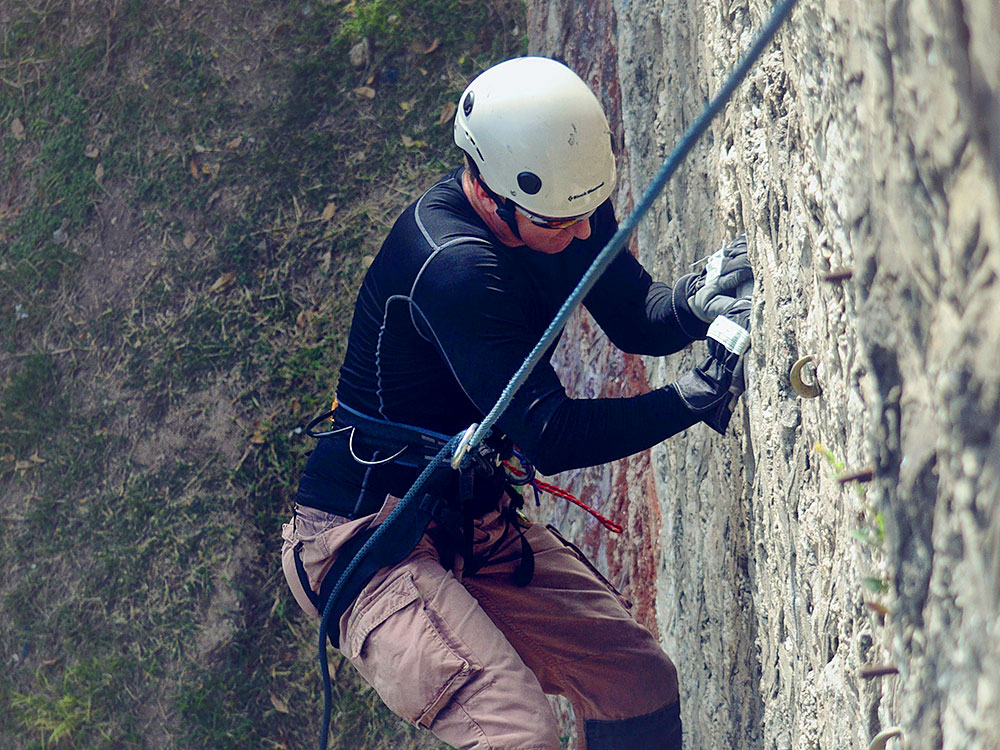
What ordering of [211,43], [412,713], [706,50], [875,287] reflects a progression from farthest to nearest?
[211,43]
[706,50]
[412,713]
[875,287]

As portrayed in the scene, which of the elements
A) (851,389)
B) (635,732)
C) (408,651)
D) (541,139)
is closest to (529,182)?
(541,139)

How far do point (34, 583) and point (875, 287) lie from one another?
479cm

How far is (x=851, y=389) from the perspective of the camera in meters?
1.50

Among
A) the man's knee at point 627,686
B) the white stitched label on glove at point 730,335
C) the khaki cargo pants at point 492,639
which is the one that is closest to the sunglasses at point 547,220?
the white stitched label on glove at point 730,335

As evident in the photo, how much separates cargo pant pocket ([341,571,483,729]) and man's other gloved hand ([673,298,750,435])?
884mm

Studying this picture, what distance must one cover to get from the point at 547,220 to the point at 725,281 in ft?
1.57

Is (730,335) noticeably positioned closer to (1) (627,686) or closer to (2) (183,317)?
(1) (627,686)

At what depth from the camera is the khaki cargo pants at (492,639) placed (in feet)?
8.29

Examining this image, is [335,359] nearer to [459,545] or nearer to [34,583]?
[34,583]

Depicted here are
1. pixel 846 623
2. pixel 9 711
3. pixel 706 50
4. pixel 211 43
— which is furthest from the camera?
pixel 211 43

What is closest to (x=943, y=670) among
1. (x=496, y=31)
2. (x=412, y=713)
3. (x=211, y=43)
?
(x=412, y=713)

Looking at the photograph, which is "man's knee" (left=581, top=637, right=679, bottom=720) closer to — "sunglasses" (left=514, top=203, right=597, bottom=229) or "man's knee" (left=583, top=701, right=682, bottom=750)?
"man's knee" (left=583, top=701, right=682, bottom=750)

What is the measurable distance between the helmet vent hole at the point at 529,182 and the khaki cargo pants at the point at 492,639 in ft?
3.20

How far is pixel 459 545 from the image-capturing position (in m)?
2.78
